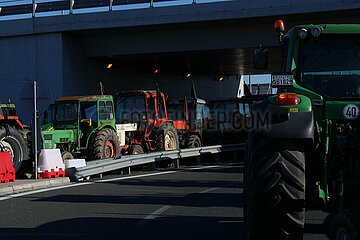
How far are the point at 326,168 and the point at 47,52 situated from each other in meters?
23.3

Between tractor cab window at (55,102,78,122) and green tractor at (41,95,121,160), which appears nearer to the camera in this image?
green tractor at (41,95,121,160)

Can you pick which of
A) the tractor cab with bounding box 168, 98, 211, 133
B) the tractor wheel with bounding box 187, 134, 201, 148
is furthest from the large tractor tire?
the tractor cab with bounding box 168, 98, 211, 133

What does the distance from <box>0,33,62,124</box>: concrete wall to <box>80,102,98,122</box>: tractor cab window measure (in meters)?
9.63

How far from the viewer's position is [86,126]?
16.9 meters

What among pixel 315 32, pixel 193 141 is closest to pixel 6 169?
pixel 315 32

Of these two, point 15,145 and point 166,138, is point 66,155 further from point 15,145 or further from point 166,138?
point 166,138

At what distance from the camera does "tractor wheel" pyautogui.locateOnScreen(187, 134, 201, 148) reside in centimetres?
2133

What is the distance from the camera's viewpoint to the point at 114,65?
30.7 m

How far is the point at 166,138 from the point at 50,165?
7.05 metres

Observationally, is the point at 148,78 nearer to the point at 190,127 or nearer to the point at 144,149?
the point at 190,127

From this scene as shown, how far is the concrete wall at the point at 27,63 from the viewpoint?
26.3 m

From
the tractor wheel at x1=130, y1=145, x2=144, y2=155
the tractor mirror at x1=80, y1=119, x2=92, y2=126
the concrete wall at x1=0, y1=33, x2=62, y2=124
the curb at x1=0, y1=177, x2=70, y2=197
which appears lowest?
the curb at x1=0, y1=177, x2=70, y2=197

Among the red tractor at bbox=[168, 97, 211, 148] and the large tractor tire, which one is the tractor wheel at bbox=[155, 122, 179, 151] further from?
the large tractor tire

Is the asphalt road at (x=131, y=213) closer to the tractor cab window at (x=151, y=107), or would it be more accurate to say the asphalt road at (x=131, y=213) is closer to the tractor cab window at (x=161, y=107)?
the tractor cab window at (x=161, y=107)
